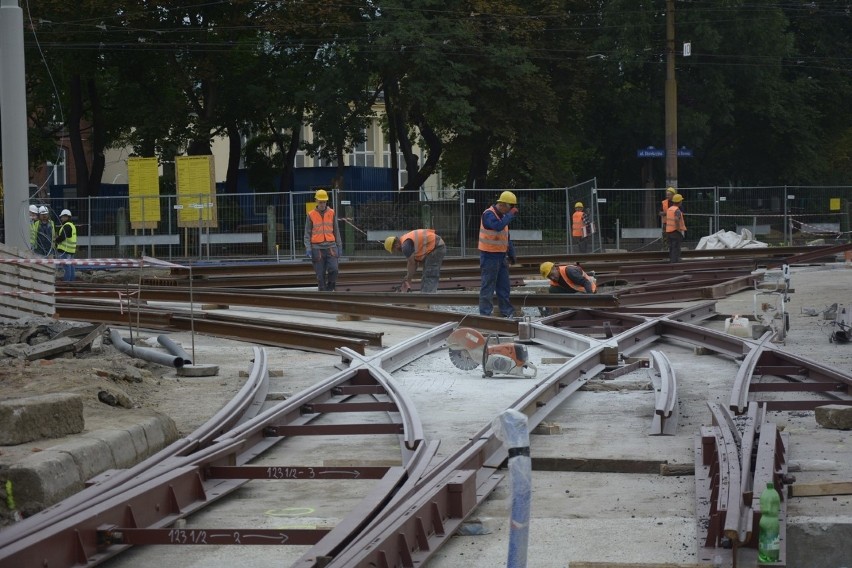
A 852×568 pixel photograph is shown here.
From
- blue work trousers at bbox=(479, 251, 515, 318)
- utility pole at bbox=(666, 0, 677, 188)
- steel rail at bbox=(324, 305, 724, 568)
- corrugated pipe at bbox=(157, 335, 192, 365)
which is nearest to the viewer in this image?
steel rail at bbox=(324, 305, 724, 568)

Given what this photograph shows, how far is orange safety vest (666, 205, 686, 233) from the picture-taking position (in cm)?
2484

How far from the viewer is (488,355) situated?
1118cm

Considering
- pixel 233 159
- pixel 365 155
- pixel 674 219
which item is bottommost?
pixel 674 219

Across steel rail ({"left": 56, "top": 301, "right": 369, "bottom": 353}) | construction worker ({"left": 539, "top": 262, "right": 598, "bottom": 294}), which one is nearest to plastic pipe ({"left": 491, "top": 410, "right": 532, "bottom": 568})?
steel rail ({"left": 56, "top": 301, "right": 369, "bottom": 353})

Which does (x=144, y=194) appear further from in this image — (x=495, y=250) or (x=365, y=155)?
(x=365, y=155)

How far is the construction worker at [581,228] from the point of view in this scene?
1212 inches

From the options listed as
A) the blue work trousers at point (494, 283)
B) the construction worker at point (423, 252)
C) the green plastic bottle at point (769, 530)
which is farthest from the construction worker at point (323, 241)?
the green plastic bottle at point (769, 530)

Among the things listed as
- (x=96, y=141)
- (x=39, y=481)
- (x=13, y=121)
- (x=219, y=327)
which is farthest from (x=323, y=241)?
(x=96, y=141)

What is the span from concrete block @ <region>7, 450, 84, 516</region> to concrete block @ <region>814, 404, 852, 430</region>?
16.7ft

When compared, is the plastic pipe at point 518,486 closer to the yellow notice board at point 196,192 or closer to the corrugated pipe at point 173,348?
the corrugated pipe at point 173,348

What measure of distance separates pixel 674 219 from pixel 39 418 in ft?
63.6

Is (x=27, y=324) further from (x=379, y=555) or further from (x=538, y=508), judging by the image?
(x=379, y=555)

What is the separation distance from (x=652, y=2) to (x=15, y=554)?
132ft

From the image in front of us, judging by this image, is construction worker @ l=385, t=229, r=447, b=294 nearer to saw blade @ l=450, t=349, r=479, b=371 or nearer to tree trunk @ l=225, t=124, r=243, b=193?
saw blade @ l=450, t=349, r=479, b=371
